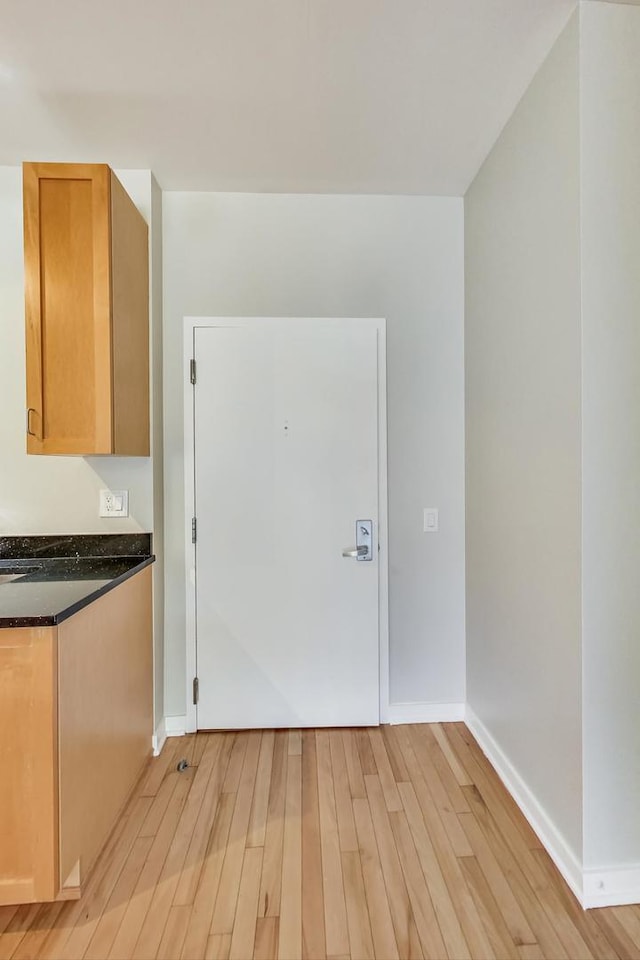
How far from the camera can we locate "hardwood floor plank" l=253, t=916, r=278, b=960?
1.22 m

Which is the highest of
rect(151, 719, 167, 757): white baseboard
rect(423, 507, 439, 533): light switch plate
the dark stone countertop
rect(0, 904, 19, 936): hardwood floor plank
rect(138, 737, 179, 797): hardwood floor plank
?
rect(423, 507, 439, 533): light switch plate

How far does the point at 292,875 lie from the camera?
57.2 inches

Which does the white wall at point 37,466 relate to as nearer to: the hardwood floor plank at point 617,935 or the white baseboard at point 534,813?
the white baseboard at point 534,813

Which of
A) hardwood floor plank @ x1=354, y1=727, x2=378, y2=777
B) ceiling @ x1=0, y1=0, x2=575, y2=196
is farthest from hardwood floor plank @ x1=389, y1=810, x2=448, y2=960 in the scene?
ceiling @ x1=0, y1=0, x2=575, y2=196

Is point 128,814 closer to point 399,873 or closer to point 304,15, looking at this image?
point 399,873

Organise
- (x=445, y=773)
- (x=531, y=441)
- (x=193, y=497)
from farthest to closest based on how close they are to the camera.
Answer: (x=193, y=497) < (x=445, y=773) < (x=531, y=441)

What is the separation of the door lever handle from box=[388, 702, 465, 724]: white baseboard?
76cm

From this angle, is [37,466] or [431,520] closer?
[37,466]

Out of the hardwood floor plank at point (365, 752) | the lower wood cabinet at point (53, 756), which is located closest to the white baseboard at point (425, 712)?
the hardwood floor plank at point (365, 752)

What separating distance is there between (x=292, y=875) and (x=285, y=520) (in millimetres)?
1294

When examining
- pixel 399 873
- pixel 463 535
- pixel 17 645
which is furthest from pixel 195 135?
pixel 399 873

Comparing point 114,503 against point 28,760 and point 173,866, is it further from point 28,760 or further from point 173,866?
point 173,866

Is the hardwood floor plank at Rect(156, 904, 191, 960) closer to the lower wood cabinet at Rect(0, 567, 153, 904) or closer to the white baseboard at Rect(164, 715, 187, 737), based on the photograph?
the lower wood cabinet at Rect(0, 567, 153, 904)

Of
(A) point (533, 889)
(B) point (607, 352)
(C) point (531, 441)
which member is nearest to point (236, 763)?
(A) point (533, 889)
